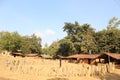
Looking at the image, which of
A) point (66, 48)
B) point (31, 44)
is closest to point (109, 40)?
point (66, 48)

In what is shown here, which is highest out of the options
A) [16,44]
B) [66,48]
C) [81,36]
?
[81,36]

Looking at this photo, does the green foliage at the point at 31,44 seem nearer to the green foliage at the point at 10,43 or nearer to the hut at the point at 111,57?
the green foliage at the point at 10,43

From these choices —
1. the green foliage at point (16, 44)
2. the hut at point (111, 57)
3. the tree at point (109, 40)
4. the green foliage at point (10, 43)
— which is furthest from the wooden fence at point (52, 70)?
the green foliage at point (10, 43)

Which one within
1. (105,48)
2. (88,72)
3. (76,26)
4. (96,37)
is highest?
(76,26)

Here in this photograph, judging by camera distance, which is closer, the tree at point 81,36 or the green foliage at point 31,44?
the tree at point 81,36

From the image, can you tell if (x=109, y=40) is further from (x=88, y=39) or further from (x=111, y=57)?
(x=111, y=57)

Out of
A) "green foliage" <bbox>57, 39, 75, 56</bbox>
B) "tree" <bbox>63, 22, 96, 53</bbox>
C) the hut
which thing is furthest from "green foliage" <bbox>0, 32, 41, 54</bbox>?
the hut

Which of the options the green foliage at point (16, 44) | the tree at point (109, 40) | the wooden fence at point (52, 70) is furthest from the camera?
the green foliage at point (16, 44)

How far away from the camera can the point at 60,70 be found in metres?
21.7

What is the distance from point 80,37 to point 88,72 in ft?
119

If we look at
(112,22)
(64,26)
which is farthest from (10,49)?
(112,22)

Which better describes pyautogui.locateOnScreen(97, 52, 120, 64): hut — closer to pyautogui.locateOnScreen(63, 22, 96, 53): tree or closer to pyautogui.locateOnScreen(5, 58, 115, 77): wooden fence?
pyautogui.locateOnScreen(5, 58, 115, 77): wooden fence

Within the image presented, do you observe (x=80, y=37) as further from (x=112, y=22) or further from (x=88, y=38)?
(x=112, y=22)

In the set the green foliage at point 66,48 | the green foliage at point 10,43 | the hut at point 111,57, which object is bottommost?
the hut at point 111,57
